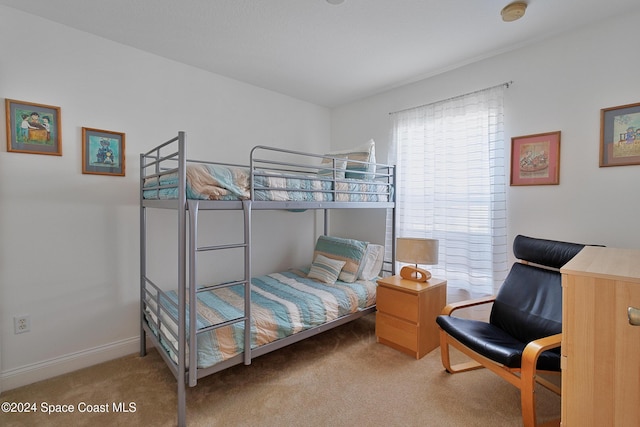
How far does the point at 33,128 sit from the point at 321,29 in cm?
214

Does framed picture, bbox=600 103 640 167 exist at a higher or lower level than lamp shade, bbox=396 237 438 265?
higher

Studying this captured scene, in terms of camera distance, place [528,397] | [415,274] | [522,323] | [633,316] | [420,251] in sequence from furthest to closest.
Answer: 1. [415,274]
2. [420,251]
3. [522,323]
4. [528,397]
5. [633,316]

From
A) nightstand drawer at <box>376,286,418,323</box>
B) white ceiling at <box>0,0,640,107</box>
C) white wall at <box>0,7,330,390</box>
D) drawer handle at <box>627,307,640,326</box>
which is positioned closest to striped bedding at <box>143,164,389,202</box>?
white wall at <box>0,7,330,390</box>

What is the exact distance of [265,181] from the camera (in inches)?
85.3

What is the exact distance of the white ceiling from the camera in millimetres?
Answer: 1944

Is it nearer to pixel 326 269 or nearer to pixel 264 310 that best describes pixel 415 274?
pixel 326 269

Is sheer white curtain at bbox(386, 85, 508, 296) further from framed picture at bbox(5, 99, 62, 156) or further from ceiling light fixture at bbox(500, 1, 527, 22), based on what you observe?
framed picture at bbox(5, 99, 62, 156)

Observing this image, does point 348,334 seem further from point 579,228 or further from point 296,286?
point 579,228

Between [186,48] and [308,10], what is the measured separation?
3.74ft

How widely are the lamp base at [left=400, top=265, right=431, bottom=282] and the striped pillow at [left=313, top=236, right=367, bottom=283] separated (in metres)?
0.46

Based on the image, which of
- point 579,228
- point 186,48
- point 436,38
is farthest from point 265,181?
point 579,228

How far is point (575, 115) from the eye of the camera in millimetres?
2221

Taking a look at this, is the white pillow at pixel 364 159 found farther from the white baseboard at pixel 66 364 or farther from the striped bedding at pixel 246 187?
the white baseboard at pixel 66 364

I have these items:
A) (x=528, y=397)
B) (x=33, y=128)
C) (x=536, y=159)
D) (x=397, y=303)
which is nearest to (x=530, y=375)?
(x=528, y=397)
